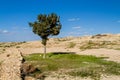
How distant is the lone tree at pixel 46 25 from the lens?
62.5m

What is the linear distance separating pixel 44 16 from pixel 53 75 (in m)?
32.7

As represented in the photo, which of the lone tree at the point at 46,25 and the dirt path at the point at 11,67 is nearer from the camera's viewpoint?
the dirt path at the point at 11,67

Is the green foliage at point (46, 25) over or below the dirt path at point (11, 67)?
over

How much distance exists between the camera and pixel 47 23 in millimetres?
62500

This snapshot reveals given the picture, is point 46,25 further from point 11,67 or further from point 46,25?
point 11,67

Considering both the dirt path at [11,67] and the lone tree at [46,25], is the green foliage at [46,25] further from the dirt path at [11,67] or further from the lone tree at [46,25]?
the dirt path at [11,67]

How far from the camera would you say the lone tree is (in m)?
62.5

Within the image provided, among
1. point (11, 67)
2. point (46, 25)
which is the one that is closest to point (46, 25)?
point (46, 25)

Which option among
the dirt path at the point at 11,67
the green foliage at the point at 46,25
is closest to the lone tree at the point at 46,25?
the green foliage at the point at 46,25

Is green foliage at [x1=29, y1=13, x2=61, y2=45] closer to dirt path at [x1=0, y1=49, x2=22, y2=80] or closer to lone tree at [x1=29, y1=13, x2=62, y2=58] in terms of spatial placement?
lone tree at [x1=29, y1=13, x2=62, y2=58]

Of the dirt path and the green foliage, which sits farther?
the green foliage

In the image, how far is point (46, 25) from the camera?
205ft

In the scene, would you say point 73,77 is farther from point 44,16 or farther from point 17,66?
point 44,16

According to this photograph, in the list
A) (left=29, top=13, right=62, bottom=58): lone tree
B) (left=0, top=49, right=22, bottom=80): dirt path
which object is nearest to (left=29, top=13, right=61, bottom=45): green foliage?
(left=29, top=13, right=62, bottom=58): lone tree
